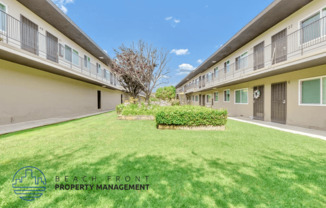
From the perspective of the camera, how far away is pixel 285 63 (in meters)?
7.09

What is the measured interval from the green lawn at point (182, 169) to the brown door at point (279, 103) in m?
4.71

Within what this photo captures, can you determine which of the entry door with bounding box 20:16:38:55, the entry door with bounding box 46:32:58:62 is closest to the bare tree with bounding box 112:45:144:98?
the entry door with bounding box 46:32:58:62

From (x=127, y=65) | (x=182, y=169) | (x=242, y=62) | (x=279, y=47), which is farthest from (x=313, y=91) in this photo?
(x=127, y=65)

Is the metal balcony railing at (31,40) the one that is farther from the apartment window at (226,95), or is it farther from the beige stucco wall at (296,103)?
the apartment window at (226,95)

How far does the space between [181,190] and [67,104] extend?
13.3m

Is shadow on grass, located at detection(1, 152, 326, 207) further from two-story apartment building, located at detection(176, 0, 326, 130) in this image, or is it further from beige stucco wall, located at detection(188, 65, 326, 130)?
two-story apartment building, located at detection(176, 0, 326, 130)

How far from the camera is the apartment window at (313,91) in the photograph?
6866 mm

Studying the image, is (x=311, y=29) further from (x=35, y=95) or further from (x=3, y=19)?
(x=35, y=95)

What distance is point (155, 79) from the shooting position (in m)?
14.0

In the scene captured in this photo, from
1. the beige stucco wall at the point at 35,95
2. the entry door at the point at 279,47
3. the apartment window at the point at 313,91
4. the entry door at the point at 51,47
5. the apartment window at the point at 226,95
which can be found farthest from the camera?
the apartment window at the point at 226,95

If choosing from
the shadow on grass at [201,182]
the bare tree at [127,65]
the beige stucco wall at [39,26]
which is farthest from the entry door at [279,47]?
the beige stucco wall at [39,26]

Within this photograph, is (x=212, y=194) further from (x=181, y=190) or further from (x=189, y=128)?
(x=189, y=128)

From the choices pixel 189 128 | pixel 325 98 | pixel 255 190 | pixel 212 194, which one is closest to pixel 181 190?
pixel 212 194

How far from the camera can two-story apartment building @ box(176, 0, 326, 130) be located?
6883mm
